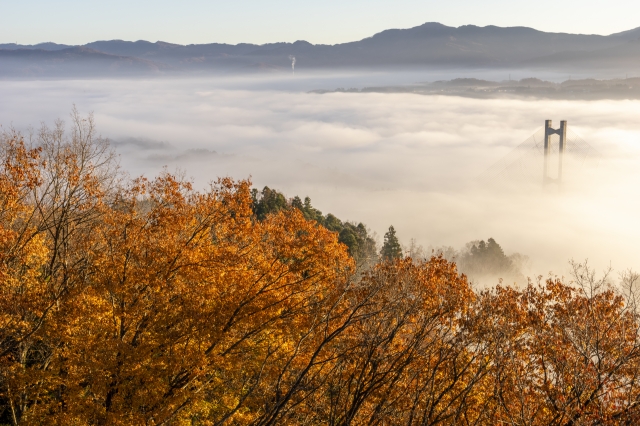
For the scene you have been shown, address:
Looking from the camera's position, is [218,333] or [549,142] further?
[549,142]

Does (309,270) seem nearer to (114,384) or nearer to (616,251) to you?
(114,384)

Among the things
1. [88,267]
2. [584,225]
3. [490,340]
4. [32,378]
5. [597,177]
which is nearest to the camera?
[490,340]

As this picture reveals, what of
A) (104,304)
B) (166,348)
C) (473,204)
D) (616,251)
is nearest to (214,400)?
(166,348)

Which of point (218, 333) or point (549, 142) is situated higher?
point (218, 333)

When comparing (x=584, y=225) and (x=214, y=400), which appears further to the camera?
(x=584, y=225)

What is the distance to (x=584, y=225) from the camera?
346ft

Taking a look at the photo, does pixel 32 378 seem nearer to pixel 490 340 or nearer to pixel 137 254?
pixel 137 254

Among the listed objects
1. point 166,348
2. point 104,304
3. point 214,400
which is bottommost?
point 214,400

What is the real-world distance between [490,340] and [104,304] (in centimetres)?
649

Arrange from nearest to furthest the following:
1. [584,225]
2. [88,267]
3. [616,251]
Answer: [88,267] < [616,251] < [584,225]

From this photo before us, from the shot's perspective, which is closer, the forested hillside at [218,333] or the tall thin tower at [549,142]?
the forested hillside at [218,333]

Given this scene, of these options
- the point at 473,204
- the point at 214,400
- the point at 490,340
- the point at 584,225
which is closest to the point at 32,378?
the point at 214,400

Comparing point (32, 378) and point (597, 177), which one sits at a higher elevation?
point (32, 378)

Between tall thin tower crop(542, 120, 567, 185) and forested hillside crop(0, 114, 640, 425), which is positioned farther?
tall thin tower crop(542, 120, 567, 185)
